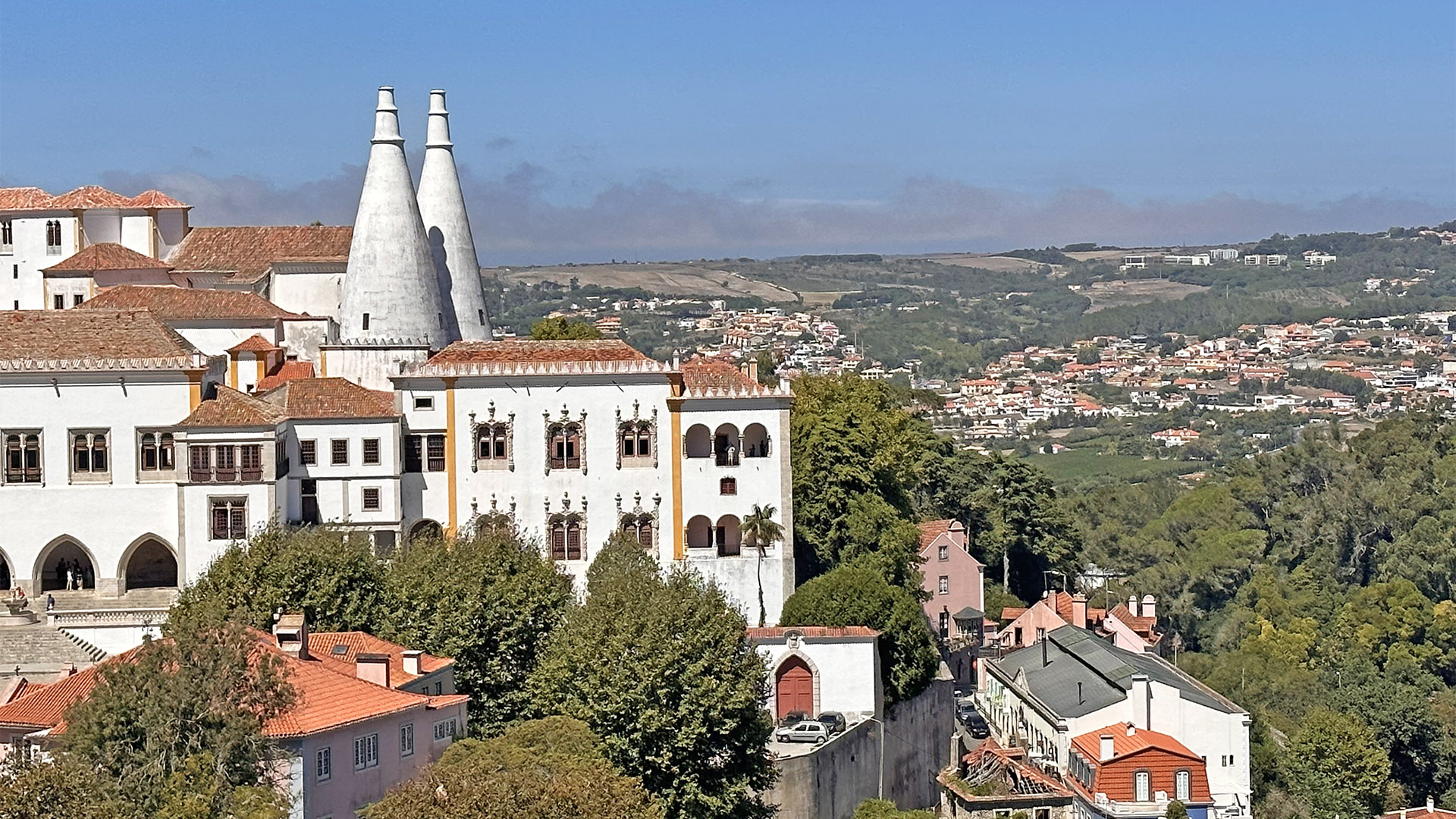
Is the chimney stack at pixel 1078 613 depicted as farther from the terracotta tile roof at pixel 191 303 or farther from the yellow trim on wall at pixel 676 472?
the terracotta tile roof at pixel 191 303

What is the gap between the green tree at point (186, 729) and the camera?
38.3 m

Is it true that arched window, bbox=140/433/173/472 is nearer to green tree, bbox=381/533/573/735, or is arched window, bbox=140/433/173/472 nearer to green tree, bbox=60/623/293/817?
green tree, bbox=381/533/573/735

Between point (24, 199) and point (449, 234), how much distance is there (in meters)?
15.2

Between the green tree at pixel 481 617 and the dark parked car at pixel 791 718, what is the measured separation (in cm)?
585

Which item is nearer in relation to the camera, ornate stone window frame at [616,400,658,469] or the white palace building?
the white palace building

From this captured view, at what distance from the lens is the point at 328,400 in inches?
2500

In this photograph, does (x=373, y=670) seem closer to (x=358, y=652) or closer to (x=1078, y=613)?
(x=358, y=652)

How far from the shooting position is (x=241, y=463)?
60.7m

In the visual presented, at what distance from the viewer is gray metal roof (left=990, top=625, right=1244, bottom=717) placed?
70.1 metres

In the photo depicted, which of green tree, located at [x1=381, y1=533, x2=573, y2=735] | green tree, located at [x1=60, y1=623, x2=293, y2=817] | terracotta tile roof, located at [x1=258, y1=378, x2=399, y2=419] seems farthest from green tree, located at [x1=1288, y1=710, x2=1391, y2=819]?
green tree, located at [x1=60, y1=623, x2=293, y2=817]

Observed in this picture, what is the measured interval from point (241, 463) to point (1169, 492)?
106053 millimetres

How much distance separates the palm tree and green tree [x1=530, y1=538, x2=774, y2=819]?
1134 cm

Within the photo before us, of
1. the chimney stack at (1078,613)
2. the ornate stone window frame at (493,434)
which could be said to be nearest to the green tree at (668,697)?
the ornate stone window frame at (493,434)

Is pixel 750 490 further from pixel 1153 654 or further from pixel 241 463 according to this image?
pixel 1153 654
